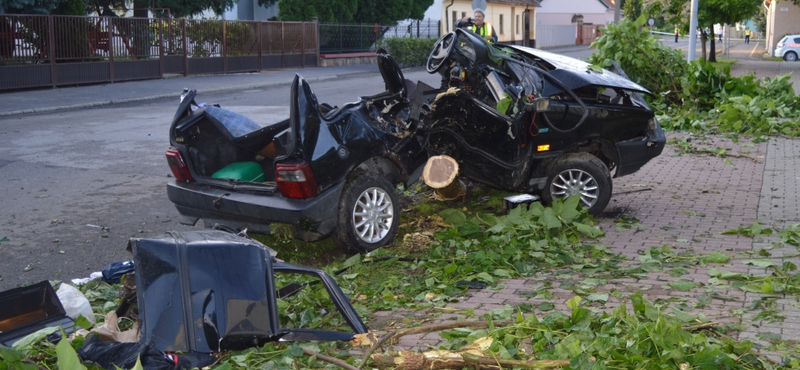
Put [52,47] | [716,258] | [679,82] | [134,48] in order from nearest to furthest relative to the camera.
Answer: [716,258] → [679,82] → [52,47] → [134,48]

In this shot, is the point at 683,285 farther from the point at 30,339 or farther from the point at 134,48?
the point at 134,48

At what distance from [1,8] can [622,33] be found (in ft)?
52.8

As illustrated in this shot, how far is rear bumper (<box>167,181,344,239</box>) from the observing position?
20.8 ft

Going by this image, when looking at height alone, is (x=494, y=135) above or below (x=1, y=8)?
below

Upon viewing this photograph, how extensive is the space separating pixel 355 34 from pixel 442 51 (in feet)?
106

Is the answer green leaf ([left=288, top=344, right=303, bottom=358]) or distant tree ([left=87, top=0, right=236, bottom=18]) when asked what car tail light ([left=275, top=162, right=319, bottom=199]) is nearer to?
green leaf ([left=288, top=344, right=303, bottom=358])

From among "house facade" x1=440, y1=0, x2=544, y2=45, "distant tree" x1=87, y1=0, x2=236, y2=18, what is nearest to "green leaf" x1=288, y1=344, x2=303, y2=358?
"distant tree" x1=87, y1=0, x2=236, y2=18

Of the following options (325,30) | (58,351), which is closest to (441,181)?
(58,351)

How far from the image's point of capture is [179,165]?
6.89m

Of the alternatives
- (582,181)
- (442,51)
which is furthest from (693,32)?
(442,51)

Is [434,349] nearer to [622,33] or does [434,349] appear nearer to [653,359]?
[653,359]

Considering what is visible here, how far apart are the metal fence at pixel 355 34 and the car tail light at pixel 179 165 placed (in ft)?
99.4

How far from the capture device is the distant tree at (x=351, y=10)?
37406 mm

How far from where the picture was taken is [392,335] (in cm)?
448
